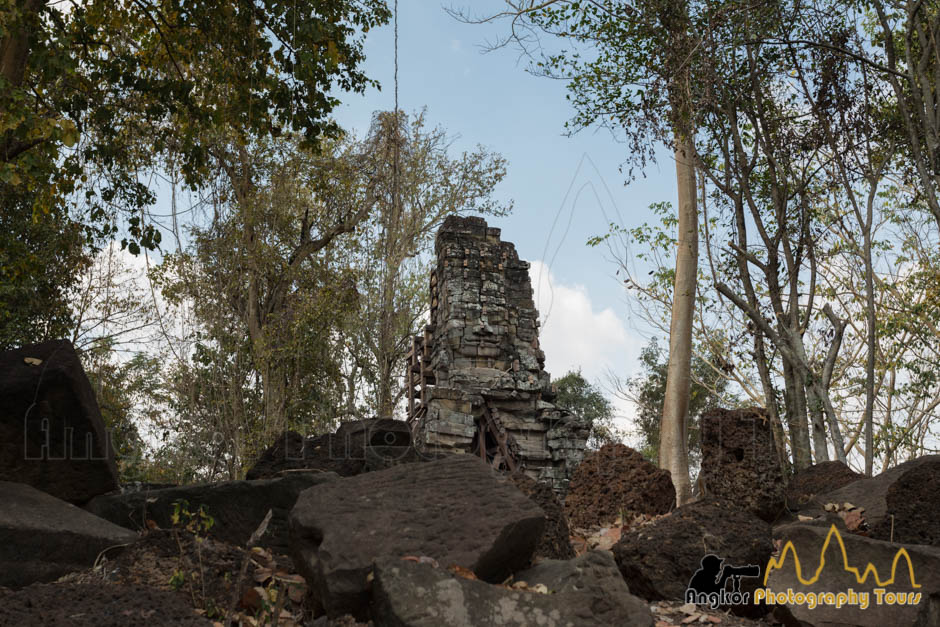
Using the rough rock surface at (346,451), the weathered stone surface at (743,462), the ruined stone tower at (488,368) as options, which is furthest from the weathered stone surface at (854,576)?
the ruined stone tower at (488,368)

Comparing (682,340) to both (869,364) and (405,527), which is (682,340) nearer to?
(869,364)

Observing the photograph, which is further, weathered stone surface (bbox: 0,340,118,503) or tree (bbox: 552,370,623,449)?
tree (bbox: 552,370,623,449)

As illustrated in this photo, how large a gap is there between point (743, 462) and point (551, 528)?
217 centimetres

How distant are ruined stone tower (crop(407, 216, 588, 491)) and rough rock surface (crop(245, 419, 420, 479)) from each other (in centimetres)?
526

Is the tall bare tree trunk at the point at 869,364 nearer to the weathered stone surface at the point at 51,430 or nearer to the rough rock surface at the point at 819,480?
the rough rock surface at the point at 819,480

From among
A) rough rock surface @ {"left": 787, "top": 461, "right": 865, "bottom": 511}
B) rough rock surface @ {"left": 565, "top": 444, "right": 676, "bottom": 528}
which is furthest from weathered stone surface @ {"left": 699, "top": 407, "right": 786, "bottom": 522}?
rough rock surface @ {"left": 787, "top": 461, "right": 865, "bottom": 511}

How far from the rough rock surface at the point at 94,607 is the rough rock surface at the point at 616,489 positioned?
4180 mm

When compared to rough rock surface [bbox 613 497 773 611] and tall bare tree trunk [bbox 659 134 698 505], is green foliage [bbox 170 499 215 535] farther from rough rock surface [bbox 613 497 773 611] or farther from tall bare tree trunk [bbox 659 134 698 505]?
tall bare tree trunk [bbox 659 134 698 505]

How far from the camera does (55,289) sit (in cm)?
1352

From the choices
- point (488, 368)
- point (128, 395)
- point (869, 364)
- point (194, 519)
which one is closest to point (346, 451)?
point (194, 519)

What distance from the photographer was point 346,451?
586 cm

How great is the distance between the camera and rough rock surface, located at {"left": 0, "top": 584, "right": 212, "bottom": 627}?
3.06m

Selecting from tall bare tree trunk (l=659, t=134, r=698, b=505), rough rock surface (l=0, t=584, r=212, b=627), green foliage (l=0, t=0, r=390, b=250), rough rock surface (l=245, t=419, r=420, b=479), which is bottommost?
rough rock surface (l=0, t=584, r=212, b=627)

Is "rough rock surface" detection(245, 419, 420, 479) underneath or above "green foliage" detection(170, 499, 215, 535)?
above
